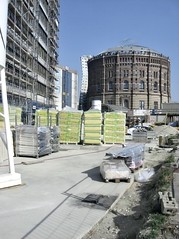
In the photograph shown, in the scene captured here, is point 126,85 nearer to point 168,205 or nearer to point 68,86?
point 68,86

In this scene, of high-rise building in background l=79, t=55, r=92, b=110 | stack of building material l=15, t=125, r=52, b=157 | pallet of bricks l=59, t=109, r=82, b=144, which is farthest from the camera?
high-rise building in background l=79, t=55, r=92, b=110

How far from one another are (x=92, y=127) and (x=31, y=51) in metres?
26.5

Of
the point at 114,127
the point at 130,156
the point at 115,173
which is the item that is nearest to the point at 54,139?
the point at 114,127

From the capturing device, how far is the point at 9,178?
873 centimetres

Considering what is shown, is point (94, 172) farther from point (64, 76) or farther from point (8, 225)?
point (64, 76)

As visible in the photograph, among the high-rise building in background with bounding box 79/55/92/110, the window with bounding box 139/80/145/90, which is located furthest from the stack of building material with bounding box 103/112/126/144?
the high-rise building in background with bounding box 79/55/92/110

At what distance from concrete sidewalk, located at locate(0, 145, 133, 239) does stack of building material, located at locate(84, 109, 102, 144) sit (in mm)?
9092

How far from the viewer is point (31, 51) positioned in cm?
4469

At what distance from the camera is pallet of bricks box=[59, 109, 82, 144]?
21.6 metres

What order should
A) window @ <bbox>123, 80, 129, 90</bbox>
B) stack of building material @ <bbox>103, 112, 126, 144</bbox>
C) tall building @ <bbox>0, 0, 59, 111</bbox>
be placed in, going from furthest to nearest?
window @ <bbox>123, 80, 129, 90</bbox> < tall building @ <bbox>0, 0, 59, 111</bbox> < stack of building material @ <bbox>103, 112, 126, 144</bbox>

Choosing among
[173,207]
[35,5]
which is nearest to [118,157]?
[173,207]

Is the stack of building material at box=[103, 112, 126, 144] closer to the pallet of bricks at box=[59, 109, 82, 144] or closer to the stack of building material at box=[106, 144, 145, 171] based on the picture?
the pallet of bricks at box=[59, 109, 82, 144]

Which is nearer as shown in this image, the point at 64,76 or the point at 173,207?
the point at 173,207

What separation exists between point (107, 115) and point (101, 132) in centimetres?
120
